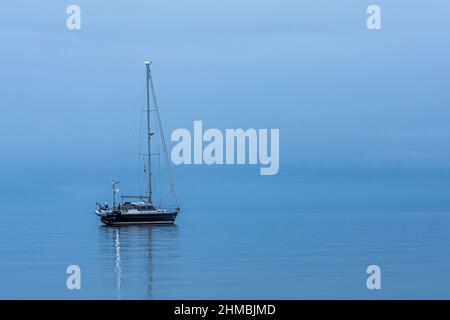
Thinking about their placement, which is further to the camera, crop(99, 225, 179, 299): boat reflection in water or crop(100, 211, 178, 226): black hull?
crop(100, 211, 178, 226): black hull

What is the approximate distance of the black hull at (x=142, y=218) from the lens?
75.4 metres

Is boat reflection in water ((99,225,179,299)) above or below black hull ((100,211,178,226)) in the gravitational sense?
below

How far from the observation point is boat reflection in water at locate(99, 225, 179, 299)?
3197 centimetres

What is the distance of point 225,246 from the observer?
5800 cm

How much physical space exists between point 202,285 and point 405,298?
24.4 ft

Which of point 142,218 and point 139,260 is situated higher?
point 142,218

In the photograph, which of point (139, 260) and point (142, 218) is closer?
point (139, 260)

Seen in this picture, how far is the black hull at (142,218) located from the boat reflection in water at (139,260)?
5.61ft

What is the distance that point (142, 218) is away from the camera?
247ft

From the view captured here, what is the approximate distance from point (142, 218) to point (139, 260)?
104 feet

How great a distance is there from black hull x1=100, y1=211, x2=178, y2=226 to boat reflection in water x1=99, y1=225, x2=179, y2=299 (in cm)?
171

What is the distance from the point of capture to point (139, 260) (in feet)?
144
